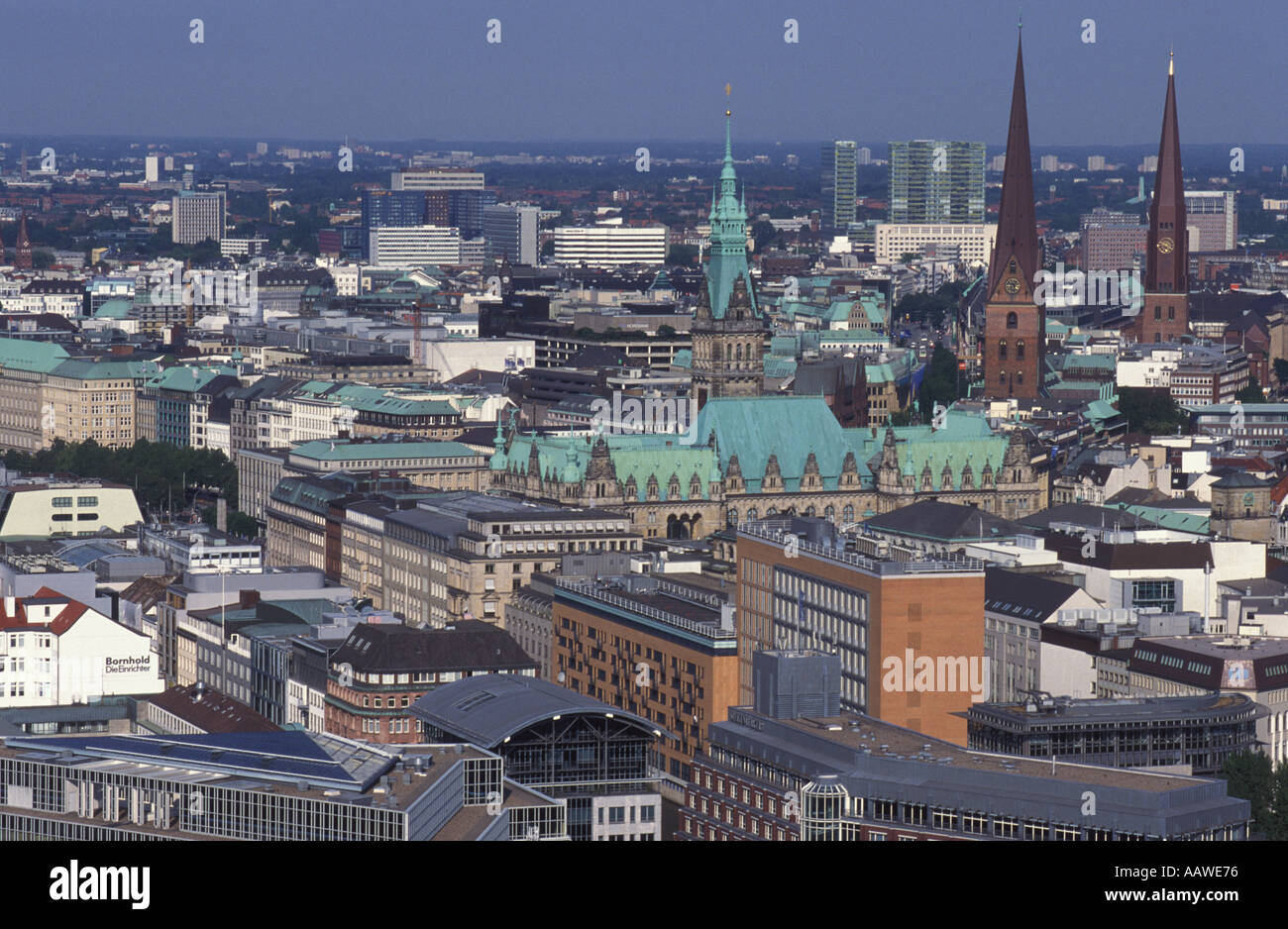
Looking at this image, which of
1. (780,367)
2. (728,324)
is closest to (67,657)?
(728,324)

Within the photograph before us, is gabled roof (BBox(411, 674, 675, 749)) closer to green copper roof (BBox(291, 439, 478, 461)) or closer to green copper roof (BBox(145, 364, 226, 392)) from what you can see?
green copper roof (BBox(291, 439, 478, 461))

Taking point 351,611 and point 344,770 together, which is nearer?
point 344,770

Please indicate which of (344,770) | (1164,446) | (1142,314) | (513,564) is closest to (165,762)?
(344,770)

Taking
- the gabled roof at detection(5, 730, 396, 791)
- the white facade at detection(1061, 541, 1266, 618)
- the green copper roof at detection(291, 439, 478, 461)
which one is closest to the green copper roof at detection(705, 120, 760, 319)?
the green copper roof at detection(291, 439, 478, 461)

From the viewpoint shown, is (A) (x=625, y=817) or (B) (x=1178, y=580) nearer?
(A) (x=625, y=817)

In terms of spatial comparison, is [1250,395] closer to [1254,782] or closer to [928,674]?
[928,674]
